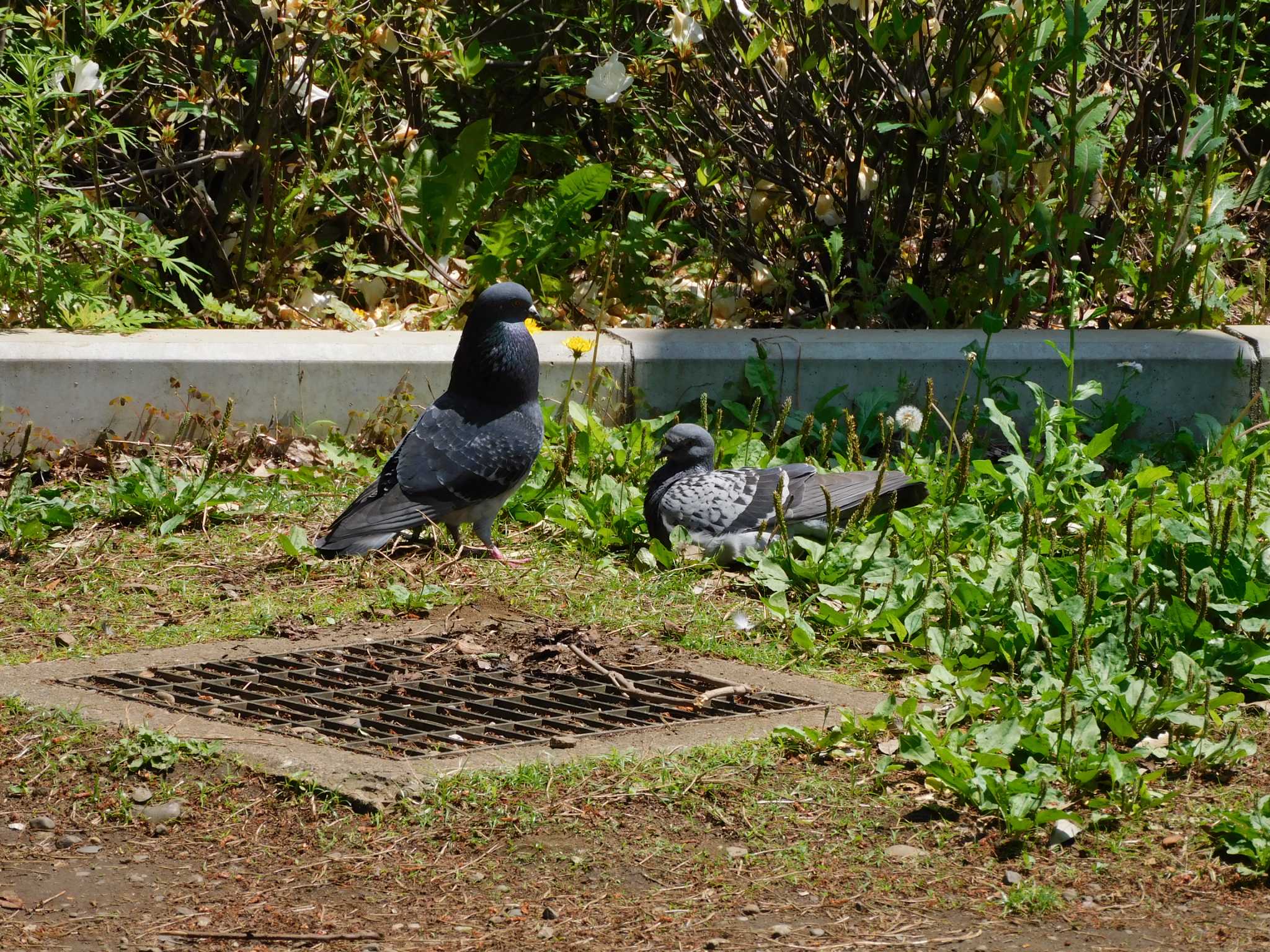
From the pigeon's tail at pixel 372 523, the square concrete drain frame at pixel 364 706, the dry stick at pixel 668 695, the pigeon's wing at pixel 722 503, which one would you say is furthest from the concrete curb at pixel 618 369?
the dry stick at pixel 668 695

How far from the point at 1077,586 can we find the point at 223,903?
2.56 m

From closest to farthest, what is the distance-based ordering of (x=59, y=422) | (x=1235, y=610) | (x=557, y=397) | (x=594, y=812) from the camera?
(x=594, y=812) < (x=1235, y=610) < (x=59, y=422) < (x=557, y=397)

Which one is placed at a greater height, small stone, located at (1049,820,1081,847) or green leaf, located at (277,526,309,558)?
green leaf, located at (277,526,309,558)

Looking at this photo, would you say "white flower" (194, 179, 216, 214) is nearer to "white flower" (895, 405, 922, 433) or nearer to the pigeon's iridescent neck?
the pigeon's iridescent neck

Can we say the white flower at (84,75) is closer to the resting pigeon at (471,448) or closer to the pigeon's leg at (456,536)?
the resting pigeon at (471,448)

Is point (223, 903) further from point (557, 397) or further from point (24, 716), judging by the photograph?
point (557, 397)

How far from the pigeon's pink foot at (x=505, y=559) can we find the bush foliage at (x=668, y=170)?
2228 millimetres

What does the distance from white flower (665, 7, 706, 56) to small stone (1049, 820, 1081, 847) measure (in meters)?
4.57

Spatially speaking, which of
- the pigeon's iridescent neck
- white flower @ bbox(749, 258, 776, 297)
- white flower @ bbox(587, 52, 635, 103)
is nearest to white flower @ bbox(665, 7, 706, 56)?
white flower @ bbox(587, 52, 635, 103)

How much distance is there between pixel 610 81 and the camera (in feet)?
23.5

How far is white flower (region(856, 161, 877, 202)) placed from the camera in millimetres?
7371

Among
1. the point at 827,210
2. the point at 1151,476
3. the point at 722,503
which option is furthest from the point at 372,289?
the point at 1151,476

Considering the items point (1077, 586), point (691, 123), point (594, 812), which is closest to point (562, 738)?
point (594, 812)

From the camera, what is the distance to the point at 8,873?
10.2 ft
